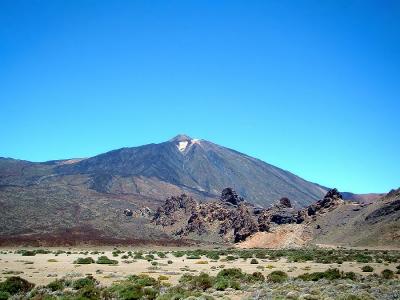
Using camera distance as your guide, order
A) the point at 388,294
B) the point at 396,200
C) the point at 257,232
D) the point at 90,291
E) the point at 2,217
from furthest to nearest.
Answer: the point at 2,217 → the point at 257,232 → the point at 396,200 → the point at 90,291 → the point at 388,294

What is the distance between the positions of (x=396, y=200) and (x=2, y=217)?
88494 millimetres

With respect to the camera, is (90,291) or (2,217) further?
(2,217)

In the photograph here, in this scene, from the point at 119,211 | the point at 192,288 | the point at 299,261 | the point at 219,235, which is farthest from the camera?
the point at 119,211

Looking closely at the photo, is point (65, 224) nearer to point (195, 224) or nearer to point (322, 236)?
point (195, 224)

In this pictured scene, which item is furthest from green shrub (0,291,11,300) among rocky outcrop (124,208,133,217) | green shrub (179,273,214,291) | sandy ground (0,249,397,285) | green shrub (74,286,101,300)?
rocky outcrop (124,208,133,217)

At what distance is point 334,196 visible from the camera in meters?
101

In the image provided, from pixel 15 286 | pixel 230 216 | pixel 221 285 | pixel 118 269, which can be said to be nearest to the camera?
pixel 15 286

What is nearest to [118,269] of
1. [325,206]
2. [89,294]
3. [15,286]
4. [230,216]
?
[15,286]

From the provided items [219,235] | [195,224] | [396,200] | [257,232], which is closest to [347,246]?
[396,200]

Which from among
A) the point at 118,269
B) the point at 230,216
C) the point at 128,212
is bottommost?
the point at 118,269

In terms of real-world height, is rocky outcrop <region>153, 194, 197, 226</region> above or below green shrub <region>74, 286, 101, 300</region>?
above

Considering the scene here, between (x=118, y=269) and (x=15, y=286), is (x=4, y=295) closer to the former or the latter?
(x=15, y=286)

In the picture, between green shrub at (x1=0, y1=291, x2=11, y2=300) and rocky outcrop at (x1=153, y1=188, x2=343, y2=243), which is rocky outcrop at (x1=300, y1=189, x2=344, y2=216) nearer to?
rocky outcrop at (x1=153, y1=188, x2=343, y2=243)

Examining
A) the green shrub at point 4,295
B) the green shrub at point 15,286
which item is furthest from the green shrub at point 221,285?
the green shrub at point 4,295
